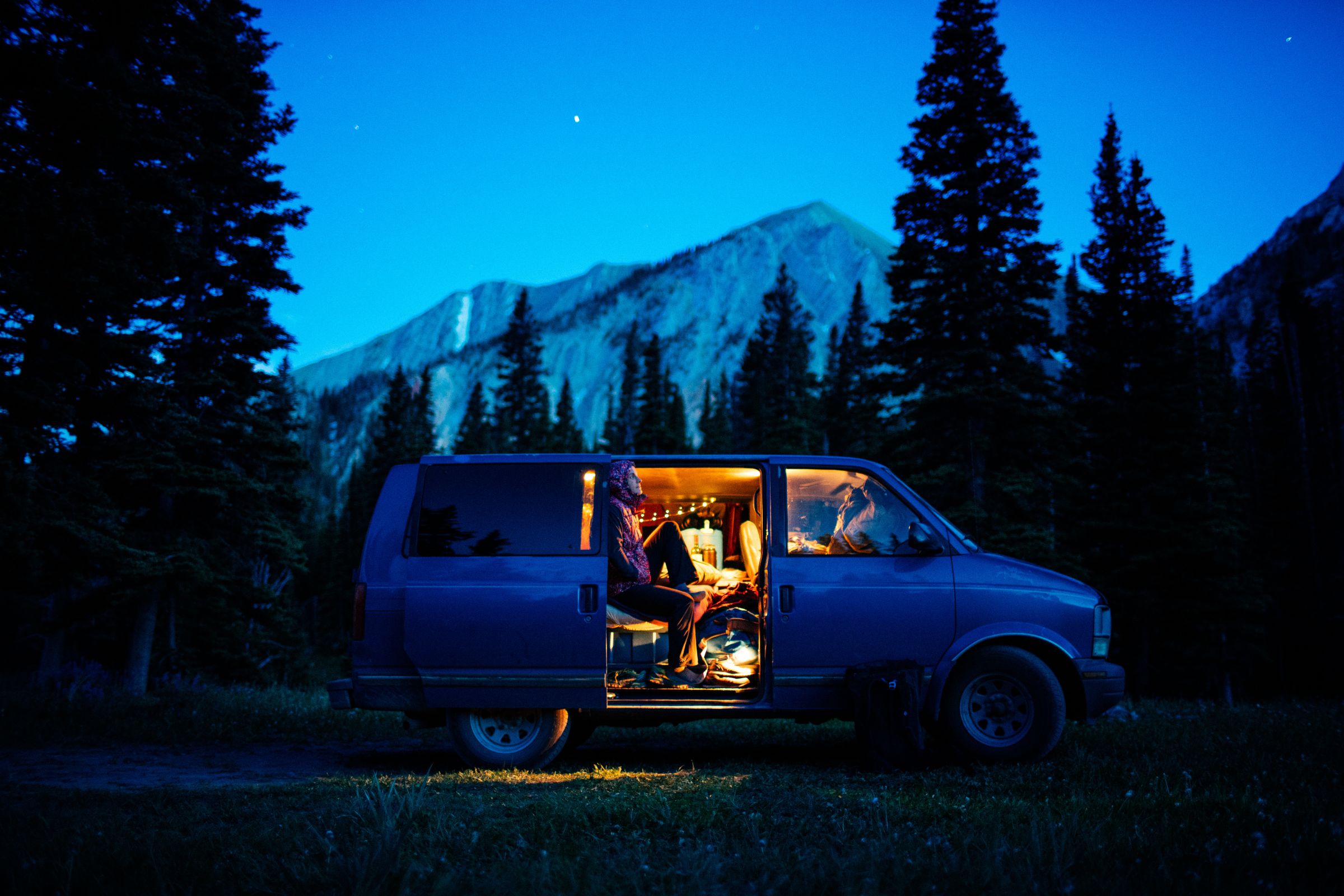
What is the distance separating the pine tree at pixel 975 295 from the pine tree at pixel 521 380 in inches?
1387

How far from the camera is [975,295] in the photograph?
22.9 meters

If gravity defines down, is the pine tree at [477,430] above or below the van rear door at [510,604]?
above

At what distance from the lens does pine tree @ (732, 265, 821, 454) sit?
4653 cm

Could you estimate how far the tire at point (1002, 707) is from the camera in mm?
6199

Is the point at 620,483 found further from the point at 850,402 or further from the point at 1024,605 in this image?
the point at 850,402

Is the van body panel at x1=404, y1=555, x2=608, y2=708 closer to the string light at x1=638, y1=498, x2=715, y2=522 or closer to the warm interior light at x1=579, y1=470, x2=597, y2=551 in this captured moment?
the warm interior light at x1=579, y1=470, x2=597, y2=551

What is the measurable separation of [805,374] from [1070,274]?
2634 centimetres

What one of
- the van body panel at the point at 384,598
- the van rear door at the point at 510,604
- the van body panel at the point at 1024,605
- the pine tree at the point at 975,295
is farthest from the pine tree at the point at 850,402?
the van body panel at the point at 384,598

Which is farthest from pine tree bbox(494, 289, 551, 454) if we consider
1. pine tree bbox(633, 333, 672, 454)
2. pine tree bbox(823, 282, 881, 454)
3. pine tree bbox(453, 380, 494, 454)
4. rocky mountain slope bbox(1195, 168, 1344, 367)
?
rocky mountain slope bbox(1195, 168, 1344, 367)

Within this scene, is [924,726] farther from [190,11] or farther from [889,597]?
[190,11]

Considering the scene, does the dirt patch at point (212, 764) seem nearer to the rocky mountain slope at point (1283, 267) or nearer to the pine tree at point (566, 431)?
the pine tree at point (566, 431)

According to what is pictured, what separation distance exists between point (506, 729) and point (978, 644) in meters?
3.68

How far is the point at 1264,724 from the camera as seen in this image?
8.16 m

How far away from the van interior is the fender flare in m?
1.26
